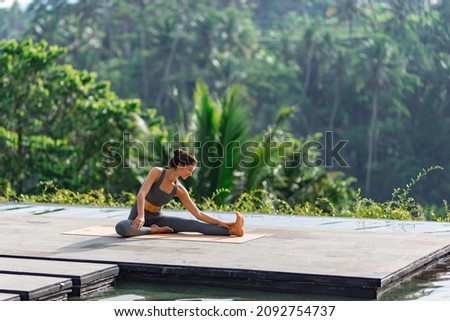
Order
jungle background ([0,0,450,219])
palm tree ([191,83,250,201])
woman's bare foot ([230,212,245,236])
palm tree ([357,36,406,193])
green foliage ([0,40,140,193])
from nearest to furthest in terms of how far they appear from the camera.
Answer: woman's bare foot ([230,212,245,236]) → palm tree ([191,83,250,201]) → green foliage ([0,40,140,193]) → jungle background ([0,0,450,219]) → palm tree ([357,36,406,193])

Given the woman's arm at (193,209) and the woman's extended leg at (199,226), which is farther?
the woman's arm at (193,209)

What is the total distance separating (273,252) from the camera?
7820 mm

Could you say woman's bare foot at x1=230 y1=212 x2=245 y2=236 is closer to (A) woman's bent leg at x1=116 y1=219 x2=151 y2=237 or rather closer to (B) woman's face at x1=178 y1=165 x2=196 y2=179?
(B) woman's face at x1=178 y1=165 x2=196 y2=179

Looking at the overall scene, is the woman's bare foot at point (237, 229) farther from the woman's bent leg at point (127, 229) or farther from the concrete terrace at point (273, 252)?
the woman's bent leg at point (127, 229)

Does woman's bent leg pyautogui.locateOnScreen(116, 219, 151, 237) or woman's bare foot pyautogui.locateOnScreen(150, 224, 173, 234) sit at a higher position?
woman's bent leg pyautogui.locateOnScreen(116, 219, 151, 237)

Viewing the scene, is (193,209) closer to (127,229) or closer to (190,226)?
(190,226)

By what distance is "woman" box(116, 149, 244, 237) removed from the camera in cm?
863

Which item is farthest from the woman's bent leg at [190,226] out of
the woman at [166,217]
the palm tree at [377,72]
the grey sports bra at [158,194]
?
the palm tree at [377,72]

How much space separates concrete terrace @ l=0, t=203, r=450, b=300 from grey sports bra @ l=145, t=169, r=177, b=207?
497mm

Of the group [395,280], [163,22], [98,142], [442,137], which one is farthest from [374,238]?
[163,22]

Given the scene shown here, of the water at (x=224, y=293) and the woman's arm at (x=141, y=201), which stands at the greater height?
the woman's arm at (x=141, y=201)

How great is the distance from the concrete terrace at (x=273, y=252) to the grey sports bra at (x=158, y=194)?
0.50 meters

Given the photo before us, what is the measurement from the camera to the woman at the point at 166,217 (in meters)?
8.63

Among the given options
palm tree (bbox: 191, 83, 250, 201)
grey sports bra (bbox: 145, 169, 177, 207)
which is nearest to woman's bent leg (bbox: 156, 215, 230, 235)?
grey sports bra (bbox: 145, 169, 177, 207)
